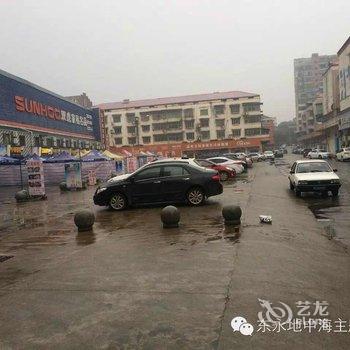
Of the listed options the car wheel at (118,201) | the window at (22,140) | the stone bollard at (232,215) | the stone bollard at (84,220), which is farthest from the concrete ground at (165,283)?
the window at (22,140)

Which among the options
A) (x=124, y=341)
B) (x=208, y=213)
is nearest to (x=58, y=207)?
(x=208, y=213)

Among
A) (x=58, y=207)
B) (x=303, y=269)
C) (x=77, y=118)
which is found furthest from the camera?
(x=77, y=118)

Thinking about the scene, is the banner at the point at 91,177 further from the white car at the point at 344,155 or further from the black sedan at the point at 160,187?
the white car at the point at 344,155

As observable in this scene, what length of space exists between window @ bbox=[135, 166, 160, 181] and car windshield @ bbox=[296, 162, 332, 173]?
627 centimetres

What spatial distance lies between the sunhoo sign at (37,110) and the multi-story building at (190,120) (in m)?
39.7

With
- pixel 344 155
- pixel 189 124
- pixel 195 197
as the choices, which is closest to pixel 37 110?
pixel 195 197

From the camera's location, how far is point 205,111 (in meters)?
92.8

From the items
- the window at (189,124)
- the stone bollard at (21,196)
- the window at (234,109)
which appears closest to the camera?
the stone bollard at (21,196)

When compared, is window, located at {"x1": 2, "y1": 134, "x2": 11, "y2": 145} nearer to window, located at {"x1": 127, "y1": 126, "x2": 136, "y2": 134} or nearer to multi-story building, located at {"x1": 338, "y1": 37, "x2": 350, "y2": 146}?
multi-story building, located at {"x1": 338, "y1": 37, "x2": 350, "y2": 146}

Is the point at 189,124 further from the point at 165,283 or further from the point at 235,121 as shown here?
the point at 165,283

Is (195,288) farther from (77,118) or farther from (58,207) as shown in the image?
(77,118)

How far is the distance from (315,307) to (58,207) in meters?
13.4

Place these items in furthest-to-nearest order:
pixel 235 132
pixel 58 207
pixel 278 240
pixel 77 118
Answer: pixel 235 132
pixel 77 118
pixel 58 207
pixel 278 240

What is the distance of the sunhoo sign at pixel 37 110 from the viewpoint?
33.2 meters
